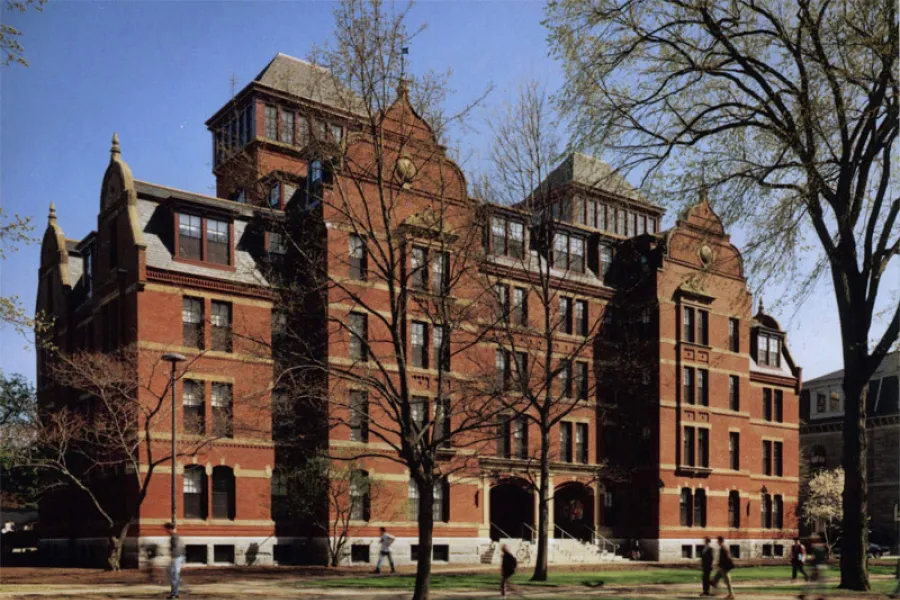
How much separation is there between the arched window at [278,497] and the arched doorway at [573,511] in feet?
52.2

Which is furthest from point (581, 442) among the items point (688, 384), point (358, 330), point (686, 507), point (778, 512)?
point (778, 512)

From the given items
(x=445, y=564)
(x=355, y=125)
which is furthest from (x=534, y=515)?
(x=355, y=125)

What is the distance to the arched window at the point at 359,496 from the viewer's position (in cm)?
3578

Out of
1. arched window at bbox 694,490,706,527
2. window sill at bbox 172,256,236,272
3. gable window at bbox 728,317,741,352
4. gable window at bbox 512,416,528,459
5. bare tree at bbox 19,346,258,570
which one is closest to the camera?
bare tree at bbox 19,346,258,570

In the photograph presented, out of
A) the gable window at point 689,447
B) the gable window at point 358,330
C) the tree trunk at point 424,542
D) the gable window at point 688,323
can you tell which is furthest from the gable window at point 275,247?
the gable window at point 689,447

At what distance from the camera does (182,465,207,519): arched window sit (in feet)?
116

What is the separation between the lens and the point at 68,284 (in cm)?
4381

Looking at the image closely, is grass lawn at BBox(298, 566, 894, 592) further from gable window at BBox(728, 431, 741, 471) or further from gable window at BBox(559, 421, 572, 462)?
gable window at BBox(728, 431, 741, 471)

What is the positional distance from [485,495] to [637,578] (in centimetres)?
1137

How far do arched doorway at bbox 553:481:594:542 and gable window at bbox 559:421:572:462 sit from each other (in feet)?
5.13

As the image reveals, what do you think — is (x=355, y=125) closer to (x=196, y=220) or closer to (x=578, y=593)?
(x=578, y=593)

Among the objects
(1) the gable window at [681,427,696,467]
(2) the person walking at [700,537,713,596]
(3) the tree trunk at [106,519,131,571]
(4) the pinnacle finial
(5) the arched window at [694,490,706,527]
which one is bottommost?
(5) the arched window at [694,490,706,527]

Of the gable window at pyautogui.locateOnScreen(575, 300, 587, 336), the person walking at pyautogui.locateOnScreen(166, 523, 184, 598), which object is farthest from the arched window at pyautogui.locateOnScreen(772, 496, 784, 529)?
the person walking at pyautogui.locateOnScreen(166, 523, 184, 598)

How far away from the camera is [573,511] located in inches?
1865
